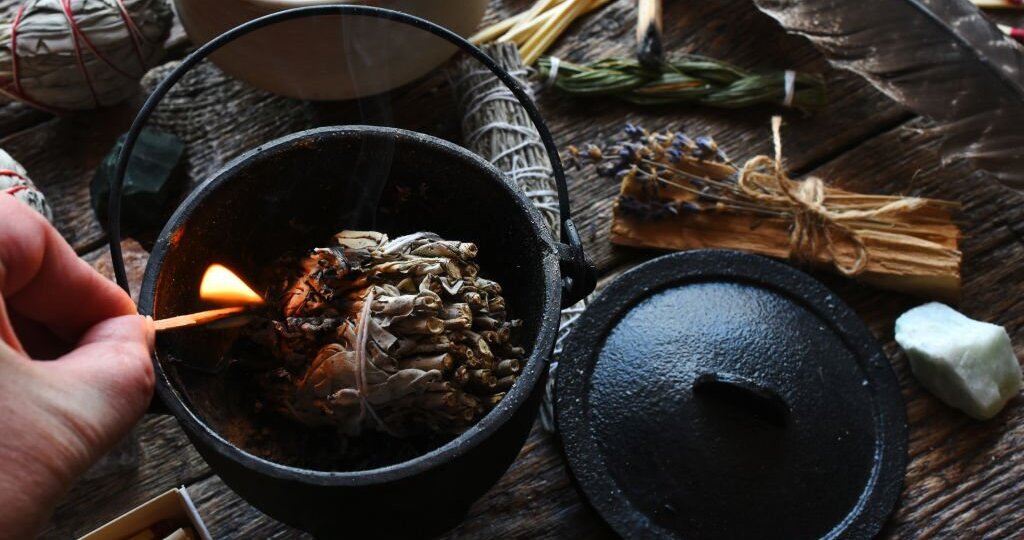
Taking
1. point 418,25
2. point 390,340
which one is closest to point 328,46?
point 418,25

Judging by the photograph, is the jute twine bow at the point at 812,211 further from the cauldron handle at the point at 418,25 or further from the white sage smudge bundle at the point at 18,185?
the white sage smudge bundle at the point at 18,185

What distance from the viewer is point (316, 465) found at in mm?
1057

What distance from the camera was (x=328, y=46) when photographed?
126 centimetres

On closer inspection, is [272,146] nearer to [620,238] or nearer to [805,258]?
[620,238]

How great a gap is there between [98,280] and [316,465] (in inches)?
14.1

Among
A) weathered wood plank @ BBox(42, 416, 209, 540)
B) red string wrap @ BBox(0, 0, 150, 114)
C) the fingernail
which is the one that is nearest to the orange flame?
the fingernail

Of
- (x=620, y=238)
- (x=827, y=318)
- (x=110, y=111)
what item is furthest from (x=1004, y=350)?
(x=110, y=111)

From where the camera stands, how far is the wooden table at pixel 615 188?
3.97 ft

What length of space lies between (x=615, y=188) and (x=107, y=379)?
2.95 ft

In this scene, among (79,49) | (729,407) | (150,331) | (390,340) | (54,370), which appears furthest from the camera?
(79,49)

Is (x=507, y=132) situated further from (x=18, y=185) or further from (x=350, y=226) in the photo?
(x=18, y=185)


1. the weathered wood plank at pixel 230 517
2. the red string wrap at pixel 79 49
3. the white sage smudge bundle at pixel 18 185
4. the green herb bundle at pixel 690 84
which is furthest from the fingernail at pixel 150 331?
the green herb bundle at pixel 690 84

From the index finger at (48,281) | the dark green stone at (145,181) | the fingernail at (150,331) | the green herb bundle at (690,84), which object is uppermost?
the index finger at (48,281)

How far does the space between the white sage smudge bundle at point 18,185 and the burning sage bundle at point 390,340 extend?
1.54ft
